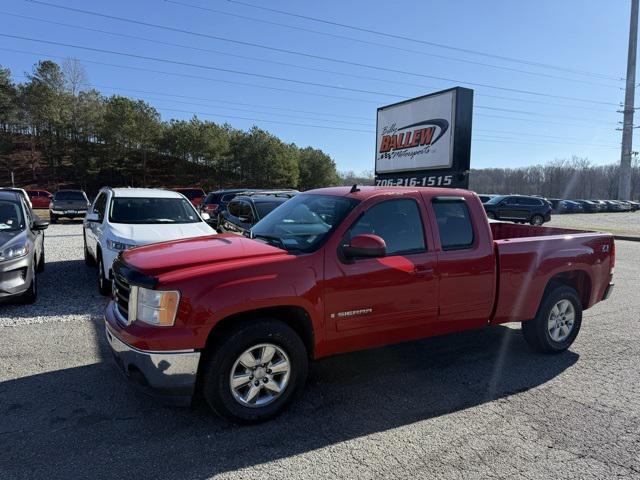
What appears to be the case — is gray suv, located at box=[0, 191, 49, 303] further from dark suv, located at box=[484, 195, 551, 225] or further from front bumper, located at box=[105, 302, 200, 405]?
dark suv, located at box=[484, 195, 551, 225]

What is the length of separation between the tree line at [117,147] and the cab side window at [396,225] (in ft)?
161

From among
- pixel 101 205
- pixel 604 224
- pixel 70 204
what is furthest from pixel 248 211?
pixel 604 224

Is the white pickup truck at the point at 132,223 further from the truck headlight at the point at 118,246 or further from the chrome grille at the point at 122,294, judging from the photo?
the chrome grille at the point at 122,294

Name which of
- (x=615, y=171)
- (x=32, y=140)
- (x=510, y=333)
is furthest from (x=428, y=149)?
(x=615, y=171)

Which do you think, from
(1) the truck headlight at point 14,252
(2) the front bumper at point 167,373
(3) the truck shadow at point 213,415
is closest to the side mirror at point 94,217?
(1) the truck headlight at point 14,252

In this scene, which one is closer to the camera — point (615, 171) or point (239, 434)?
point (239, 434)

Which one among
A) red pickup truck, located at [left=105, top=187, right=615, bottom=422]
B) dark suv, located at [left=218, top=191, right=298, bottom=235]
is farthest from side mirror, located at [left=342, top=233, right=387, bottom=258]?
dark suv, located at [left=218, top=191, right=298, bottom=235]

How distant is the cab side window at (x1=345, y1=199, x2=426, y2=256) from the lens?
12.8 ft

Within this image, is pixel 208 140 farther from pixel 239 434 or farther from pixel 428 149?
pixel 239 434

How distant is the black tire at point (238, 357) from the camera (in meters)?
3.21

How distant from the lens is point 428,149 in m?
12.8

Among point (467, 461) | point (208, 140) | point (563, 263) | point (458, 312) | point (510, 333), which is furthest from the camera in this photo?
point (208, 140)

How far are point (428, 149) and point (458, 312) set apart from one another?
9.33m

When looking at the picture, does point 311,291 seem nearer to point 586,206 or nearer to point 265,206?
point 265,206
